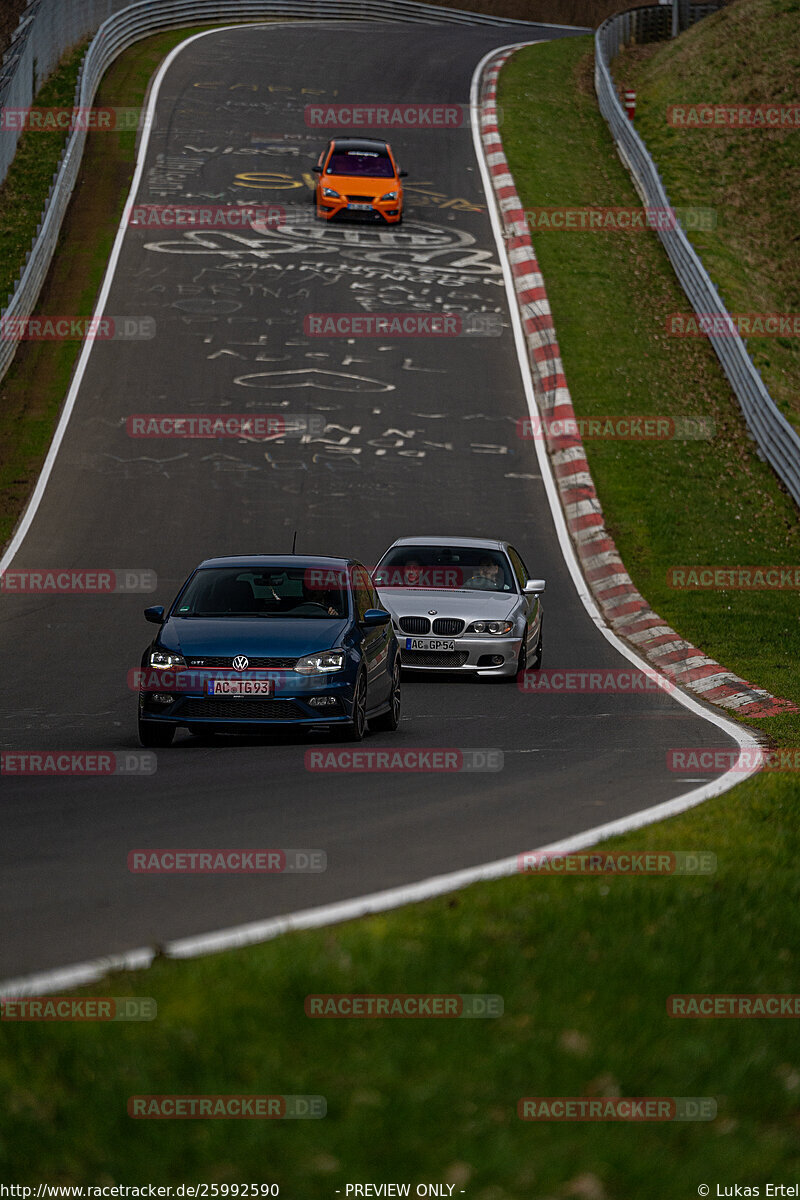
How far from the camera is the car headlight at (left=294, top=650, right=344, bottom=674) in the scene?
38.9 feet

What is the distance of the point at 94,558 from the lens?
72.3 feet

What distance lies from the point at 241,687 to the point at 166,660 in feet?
2.24

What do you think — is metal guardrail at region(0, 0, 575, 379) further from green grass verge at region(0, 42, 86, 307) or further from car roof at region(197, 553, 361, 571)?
car roof at region(197, 553, 361, 571)

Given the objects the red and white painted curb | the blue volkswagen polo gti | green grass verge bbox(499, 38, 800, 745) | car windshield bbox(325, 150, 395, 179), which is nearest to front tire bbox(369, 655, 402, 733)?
the blue volkswagen polo gti

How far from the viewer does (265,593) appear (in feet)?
43.2

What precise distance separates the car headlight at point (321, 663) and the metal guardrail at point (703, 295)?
15.7 metres

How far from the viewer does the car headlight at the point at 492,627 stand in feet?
55.1

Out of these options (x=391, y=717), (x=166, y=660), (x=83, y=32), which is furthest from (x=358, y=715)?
(x=83, y=32)

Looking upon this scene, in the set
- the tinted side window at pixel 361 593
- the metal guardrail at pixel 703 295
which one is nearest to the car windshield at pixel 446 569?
the tinted side window at pixel 361 593

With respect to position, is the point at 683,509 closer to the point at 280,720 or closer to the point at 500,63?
the point at 280,720

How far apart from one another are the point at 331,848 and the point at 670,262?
31597 mm

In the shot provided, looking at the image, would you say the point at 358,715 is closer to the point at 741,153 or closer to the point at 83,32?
the point at 741,153

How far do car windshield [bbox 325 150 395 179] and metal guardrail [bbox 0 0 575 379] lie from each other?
694cm

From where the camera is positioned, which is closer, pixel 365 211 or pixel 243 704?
pixel 243 704
